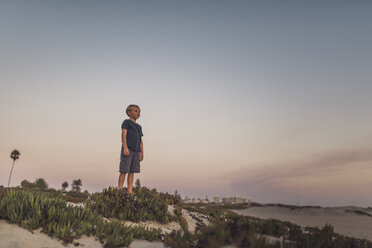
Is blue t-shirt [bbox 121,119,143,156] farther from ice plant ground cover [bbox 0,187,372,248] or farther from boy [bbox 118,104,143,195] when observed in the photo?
ice plant ground cover [bbox 0,187,372,248]

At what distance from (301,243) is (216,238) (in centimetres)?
138

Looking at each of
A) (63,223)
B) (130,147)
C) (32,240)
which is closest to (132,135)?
(130,147)

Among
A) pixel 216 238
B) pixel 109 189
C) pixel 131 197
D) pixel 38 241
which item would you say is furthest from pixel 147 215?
pixel 216 238

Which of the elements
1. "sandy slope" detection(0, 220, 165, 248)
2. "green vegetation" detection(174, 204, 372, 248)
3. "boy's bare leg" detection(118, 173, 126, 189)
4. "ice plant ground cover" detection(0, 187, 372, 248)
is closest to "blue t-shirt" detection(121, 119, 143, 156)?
"boy's bare leg" detection(118, 173, 126, 189)

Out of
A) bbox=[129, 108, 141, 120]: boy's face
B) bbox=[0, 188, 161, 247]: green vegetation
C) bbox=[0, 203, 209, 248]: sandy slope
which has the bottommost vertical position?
bbox=[0, 203, 209, 248]: sandy slope

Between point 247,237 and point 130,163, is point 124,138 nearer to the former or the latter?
point 130,163

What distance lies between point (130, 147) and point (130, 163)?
56 cm

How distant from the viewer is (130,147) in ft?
31.3

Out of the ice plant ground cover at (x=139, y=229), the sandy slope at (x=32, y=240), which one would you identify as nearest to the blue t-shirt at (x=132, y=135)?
the ice plant ground cover at (x=139, y=229)

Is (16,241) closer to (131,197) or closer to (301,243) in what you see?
(131,197)

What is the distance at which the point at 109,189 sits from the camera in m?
9.64

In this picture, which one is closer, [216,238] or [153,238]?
[216,238]

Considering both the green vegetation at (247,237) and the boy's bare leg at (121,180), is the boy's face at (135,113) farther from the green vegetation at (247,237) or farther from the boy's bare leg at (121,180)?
the green vegetation at (247,237)

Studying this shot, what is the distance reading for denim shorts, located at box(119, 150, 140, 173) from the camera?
9188mm
